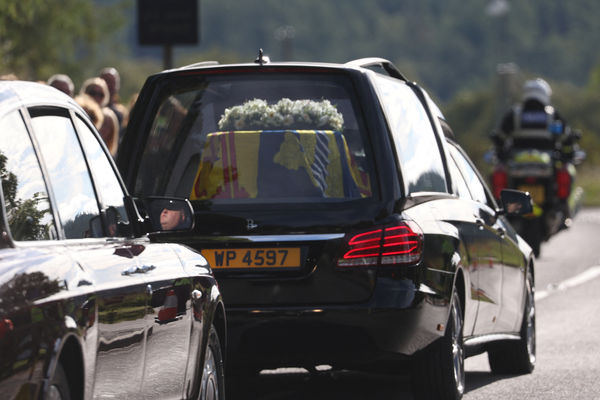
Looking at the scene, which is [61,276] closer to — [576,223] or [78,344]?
[78,344]

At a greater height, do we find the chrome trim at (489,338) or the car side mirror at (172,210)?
the car side mirror at (172,210)

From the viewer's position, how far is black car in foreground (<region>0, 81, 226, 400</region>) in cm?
439

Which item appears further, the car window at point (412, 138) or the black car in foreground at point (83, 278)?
the car window at point (412, 138)

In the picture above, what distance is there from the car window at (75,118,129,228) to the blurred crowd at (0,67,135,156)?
7.17 metres

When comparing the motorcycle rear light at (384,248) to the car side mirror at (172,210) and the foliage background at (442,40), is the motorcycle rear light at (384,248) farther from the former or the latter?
the foliage background at (442,40)

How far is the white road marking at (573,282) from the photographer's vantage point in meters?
16.7

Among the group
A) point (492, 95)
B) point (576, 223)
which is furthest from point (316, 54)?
point (576, 223)

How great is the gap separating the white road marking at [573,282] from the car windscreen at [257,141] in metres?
8.42

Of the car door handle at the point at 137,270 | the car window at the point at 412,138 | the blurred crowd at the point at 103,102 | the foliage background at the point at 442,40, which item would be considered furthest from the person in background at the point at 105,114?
the foliage background at the point at 442,40

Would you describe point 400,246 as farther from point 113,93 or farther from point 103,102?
point 113,93

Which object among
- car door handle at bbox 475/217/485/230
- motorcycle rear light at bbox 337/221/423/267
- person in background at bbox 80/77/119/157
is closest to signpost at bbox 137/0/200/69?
person in background at bbox 80/77/119/157

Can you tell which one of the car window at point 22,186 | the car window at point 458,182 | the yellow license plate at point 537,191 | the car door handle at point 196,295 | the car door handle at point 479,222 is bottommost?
the yellow license plate at point 537,191

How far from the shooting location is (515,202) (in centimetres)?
998

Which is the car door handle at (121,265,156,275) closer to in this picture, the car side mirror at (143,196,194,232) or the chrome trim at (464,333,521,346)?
the car side mirror at (143,196,194,232)
